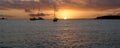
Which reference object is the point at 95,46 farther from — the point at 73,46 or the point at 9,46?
the point at 9,46

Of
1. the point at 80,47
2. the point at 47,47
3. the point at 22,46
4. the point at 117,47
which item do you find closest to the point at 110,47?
the point at 117,47

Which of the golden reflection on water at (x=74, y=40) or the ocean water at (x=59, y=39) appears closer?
the ocean water at (x=59, y=39)

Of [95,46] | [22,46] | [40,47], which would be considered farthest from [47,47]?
[95,46]

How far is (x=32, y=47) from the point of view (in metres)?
50.7

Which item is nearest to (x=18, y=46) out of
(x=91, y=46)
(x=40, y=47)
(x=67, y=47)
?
(x=40, y=47)

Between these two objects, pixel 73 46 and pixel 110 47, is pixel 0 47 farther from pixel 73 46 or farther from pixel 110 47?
pixel 110 47

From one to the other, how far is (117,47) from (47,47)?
10948 millimetres

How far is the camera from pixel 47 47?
50688mm

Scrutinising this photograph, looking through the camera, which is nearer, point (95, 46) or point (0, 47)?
point (0, 47)

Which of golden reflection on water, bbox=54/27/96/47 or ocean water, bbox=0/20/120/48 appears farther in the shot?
golden reflection on water, bbox=54/27/96/47

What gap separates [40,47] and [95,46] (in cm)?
900

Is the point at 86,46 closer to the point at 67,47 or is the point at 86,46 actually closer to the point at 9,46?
the point at 67,47

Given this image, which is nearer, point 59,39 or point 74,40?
point 74,40

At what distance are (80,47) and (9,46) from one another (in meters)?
11.4
